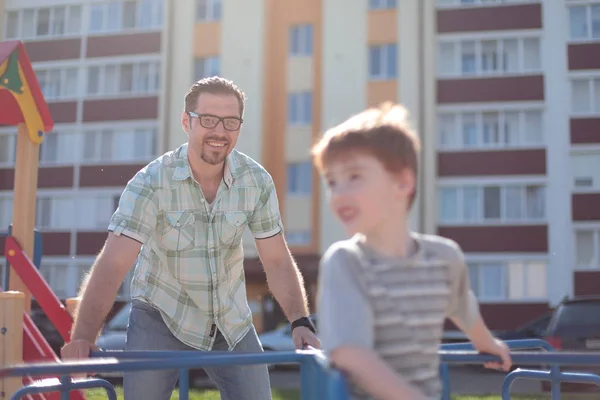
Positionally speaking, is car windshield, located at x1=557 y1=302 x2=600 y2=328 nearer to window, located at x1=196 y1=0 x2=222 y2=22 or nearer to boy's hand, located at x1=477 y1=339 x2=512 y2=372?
boy's hand, located at x1=477 y1=339 x2=512 y2=372

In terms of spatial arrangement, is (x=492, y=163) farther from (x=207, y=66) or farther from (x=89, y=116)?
(x=89, y=116)

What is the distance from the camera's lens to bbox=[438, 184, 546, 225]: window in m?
25.9

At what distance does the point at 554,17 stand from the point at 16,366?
87.6 ft

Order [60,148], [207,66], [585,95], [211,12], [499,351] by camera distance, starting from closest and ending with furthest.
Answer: [499,351] → [585,95] → [207,66] → [211,12] → [60,148]

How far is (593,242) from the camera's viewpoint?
25469 millimetres

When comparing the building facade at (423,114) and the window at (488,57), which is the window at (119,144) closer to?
the building facade at (423,114)

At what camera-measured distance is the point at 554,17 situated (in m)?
26.5

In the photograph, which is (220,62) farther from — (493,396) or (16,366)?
(16,366)

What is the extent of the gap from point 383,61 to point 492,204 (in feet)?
19.1

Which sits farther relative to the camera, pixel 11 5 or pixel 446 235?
pixel 11 5

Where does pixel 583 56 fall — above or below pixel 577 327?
above

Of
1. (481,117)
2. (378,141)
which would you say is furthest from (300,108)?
(378,141)

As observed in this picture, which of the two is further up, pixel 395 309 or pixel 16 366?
pixel 395 309

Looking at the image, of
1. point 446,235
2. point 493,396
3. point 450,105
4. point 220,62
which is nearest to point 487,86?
point 450,105
